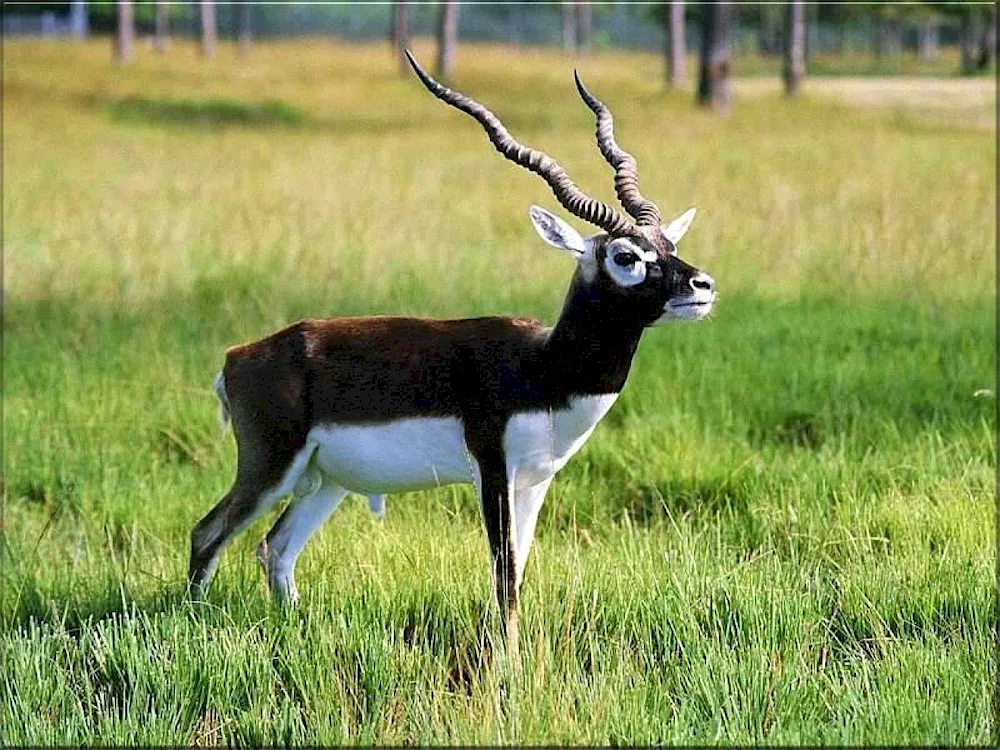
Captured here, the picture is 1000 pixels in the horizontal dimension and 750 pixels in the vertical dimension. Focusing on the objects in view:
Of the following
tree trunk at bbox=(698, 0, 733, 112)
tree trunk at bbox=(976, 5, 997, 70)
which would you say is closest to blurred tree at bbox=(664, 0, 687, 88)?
tree trunk at bbox=(698, 0, 733, 112)

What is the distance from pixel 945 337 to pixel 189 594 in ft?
13.1

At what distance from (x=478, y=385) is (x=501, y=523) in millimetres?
315

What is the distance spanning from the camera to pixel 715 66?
24.6m

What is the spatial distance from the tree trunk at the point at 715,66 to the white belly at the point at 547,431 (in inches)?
854

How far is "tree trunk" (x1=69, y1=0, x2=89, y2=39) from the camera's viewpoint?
48.6 meters

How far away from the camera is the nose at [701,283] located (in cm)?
325

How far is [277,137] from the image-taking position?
19719 mm

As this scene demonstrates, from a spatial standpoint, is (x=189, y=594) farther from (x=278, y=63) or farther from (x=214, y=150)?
(x=278, y=63)

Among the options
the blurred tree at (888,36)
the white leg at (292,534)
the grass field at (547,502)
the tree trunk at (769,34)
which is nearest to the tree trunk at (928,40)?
the blurred tree at (888,36)

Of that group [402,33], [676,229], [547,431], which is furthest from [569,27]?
[547,431]

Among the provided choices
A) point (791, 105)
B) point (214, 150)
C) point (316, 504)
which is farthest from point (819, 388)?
point (791, 105)

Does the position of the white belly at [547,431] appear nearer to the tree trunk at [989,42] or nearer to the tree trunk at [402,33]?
the tree trunk at [402,33]

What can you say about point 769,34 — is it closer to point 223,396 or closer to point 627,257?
point 223,396

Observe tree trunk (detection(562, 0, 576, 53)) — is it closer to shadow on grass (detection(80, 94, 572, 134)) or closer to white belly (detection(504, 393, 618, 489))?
shadow on grass (detection(80, 94, 572, 134))
